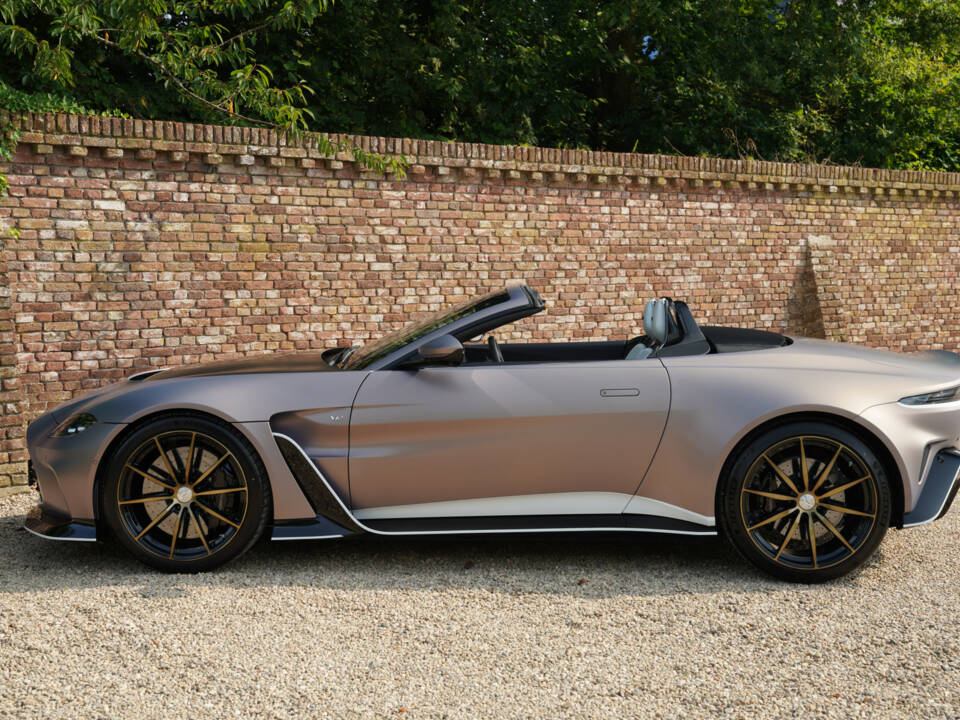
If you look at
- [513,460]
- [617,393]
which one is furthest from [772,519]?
[513,460]

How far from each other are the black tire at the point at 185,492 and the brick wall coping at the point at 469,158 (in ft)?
13.9

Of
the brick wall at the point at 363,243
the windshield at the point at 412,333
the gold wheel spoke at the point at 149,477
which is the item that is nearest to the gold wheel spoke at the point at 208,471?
the gold wheel spoke at the point at 149,477

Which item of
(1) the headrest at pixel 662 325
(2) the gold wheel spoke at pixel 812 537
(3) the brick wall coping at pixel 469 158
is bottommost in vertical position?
(2) the gold wheel spoke at pixel 812 537

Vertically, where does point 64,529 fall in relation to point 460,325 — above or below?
below

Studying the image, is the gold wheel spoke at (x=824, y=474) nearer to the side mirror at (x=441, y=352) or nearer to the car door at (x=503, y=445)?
the car door at (x=503, y=445)

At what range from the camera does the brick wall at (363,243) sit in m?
7.46

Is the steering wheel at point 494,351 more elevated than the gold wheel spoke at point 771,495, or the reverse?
the steering wheel at point 494,351

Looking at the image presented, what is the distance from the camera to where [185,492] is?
4.19 meters

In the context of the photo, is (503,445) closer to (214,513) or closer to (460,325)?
(460,325)

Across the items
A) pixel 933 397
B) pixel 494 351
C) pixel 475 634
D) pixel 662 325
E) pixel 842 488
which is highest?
pixel 662 325

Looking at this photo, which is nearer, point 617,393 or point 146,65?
point 617,393

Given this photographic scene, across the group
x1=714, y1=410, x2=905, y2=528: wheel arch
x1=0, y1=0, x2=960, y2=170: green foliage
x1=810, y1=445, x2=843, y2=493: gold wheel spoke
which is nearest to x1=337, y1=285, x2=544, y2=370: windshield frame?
x1=714, y1=410, x2=905, y2=528: wheel arch

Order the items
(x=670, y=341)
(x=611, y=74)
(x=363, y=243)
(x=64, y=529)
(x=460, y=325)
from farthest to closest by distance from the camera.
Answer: (x=611, y=74)
(x=363, y=243)
(x=670, y=341)
(x=460, y=325)
(x=64, y=529)

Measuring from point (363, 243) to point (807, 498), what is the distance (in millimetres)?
5718
